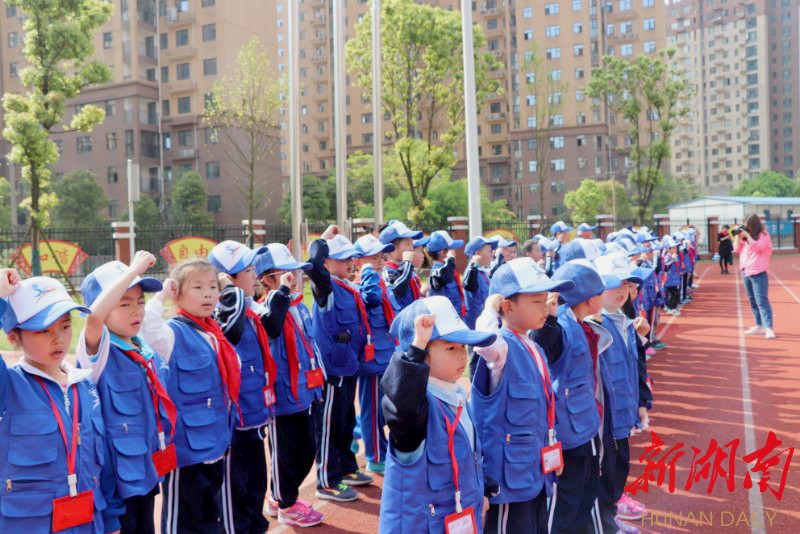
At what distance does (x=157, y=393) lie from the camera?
10.4 feet

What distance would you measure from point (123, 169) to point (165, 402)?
44.5 m

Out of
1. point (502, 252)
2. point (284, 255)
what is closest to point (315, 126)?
point (502, 252)

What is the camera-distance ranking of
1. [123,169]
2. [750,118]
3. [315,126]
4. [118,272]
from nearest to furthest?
[118,272]
[123,169]
[315,126]
[750,118]

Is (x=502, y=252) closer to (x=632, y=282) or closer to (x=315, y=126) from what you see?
(x=632, y=282)

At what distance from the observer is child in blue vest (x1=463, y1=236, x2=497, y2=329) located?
8336mm

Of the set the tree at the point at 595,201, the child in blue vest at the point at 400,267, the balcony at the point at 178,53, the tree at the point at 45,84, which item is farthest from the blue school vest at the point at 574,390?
the balcony at the point at 178,53

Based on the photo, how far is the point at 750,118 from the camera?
337ft

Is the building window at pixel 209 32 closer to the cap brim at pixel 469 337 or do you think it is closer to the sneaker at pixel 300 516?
the sneaker at pixel 300 516

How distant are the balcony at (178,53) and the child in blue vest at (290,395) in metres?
44.0

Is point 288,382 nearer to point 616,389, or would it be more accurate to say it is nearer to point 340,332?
→ point 340,332

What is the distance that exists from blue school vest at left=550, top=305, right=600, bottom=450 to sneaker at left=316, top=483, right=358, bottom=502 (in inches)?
79.4

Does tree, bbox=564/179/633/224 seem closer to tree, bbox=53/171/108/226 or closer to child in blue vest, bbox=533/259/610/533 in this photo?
tree, bbox=53/171/108/226

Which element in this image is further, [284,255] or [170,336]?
[284,255]

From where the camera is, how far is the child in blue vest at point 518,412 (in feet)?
10.4
